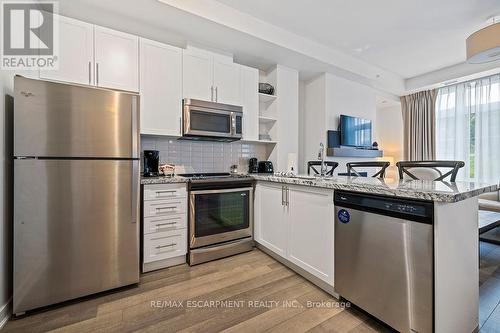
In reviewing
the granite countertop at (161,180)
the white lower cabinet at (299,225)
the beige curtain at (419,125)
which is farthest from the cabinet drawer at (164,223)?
the beige curtain at (419,125)

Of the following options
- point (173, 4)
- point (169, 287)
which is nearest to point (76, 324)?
point (169, 287)

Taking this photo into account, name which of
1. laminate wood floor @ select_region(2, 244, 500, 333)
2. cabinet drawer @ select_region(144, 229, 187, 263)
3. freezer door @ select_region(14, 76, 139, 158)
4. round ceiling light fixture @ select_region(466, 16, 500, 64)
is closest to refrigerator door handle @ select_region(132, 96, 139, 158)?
freezer door @ select_region(14, 76, 139, 158)

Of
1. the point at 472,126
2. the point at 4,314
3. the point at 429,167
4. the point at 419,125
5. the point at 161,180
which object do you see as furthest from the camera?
the point at 419,125

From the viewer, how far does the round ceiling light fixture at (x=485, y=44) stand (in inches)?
95.5

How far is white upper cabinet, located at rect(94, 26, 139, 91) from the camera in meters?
2.20

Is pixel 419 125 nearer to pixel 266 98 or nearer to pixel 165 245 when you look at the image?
pixel 266 98

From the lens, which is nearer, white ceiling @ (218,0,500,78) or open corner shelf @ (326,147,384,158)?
white ceiling @ (218,0,500,78)

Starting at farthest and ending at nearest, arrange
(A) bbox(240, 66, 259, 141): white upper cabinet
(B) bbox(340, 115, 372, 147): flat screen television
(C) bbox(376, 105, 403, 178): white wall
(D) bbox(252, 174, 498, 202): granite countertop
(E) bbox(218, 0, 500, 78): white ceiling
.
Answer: (C) bbox(376, 105, 403, 178): white wall < (B) bbox(340, 115, 372, 147): flat screen television < (A) bbox(240, 66, 259, 141): white upper cabinet < (E) bbox(218, 0, 500, 78): white ceiling < (D) bbox(252, 174, 498, 202): granite countertop

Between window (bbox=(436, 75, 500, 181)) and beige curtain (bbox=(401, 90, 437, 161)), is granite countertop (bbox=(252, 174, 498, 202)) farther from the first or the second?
beige curtain (bbox=(401, 90, 437, 161))

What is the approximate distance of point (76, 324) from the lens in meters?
1.48

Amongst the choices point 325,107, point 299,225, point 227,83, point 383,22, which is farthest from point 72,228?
point 383,22

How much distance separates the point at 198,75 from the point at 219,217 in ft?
5.84

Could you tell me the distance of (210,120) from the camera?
2750 millimetres

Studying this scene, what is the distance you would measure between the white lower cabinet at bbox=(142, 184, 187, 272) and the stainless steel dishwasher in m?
1.55
